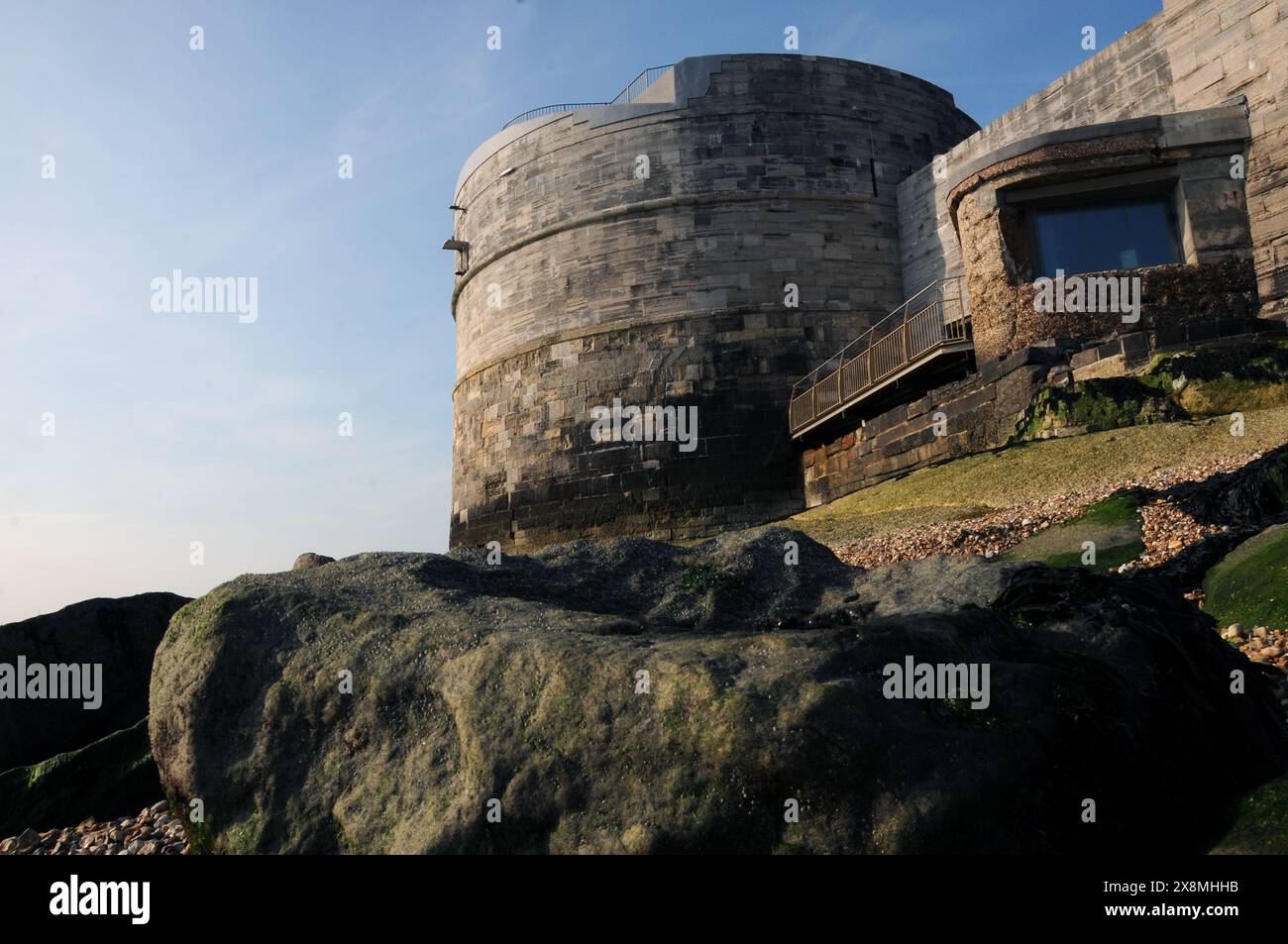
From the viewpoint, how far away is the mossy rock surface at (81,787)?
615cm

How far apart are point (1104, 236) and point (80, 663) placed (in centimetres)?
1423

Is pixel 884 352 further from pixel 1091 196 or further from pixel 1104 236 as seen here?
pixel 1091 196

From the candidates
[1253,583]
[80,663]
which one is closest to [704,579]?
[1253,583]

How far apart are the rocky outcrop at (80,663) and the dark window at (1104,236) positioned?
506 inches

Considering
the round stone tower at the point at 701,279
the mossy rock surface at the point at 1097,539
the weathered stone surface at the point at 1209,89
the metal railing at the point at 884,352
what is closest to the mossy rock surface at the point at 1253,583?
the mossy rock surface at the point at 1097,539

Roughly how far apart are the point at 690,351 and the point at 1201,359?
10.6m

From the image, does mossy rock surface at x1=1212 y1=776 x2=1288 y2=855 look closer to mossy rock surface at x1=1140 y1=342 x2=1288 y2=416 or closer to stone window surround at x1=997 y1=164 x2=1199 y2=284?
mossy rock surface at x1=1140 y1=342 x2=1288 y2=416

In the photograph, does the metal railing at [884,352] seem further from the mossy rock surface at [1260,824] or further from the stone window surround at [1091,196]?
the mossy rock surface at [1260,824]

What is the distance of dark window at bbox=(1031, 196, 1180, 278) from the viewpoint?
565 inches

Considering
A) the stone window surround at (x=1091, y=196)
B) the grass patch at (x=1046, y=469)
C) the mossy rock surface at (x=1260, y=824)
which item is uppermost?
the stone window surround at (x=1091, y=196)

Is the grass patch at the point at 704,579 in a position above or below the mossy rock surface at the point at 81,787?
above

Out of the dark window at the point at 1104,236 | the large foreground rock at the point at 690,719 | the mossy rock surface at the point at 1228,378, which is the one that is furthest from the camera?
the dark window at the point at 1104,236
